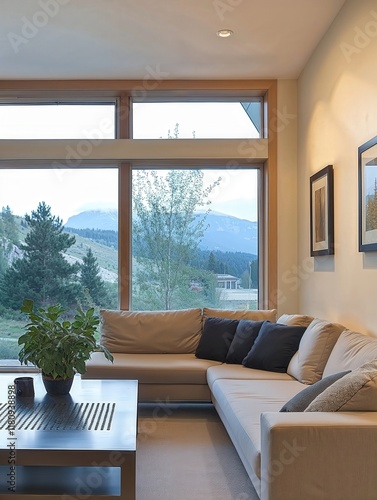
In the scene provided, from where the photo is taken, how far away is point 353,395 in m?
2.16

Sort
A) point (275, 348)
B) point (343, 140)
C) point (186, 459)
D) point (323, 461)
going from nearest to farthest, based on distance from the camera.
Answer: point (323, 461) → point (186, 459) → point (343, 140) → point (275, 348)

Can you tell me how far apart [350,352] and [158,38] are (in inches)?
109

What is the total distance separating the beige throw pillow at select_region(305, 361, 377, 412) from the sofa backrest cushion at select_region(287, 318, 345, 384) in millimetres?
1128

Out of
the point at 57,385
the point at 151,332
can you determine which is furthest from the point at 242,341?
the point at 57,385

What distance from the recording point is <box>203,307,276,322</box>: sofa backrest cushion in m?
4.61

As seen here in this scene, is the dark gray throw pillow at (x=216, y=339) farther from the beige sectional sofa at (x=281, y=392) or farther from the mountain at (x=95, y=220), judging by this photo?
the mountain at (x=95, y=220)

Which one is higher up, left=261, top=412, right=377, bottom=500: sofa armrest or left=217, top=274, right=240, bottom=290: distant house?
left=217, top=274, right=240, bottom=290: distant house

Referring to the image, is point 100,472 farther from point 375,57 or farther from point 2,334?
point 2,334

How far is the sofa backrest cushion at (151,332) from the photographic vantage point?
4598 mm

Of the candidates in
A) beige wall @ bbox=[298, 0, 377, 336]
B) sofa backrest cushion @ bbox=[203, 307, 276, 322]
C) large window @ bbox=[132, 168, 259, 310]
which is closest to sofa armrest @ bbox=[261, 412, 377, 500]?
beige wall @ bbox=[298, 0, 377, 336]

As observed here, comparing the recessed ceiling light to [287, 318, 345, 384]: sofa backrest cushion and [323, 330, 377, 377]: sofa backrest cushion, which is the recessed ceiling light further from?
[323, 330, 377, 377]: sofa backrest cushion

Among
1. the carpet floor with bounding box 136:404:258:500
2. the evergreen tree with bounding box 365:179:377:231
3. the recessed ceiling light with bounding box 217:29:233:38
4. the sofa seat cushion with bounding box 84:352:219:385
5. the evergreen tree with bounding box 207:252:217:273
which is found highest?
the recessed ceiling light with bounding box 217:29:233:38

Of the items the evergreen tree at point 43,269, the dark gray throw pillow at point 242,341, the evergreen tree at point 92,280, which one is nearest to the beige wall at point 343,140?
the dark gray throw pillow at point 242,341

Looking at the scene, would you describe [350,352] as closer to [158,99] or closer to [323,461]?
[323,461]
